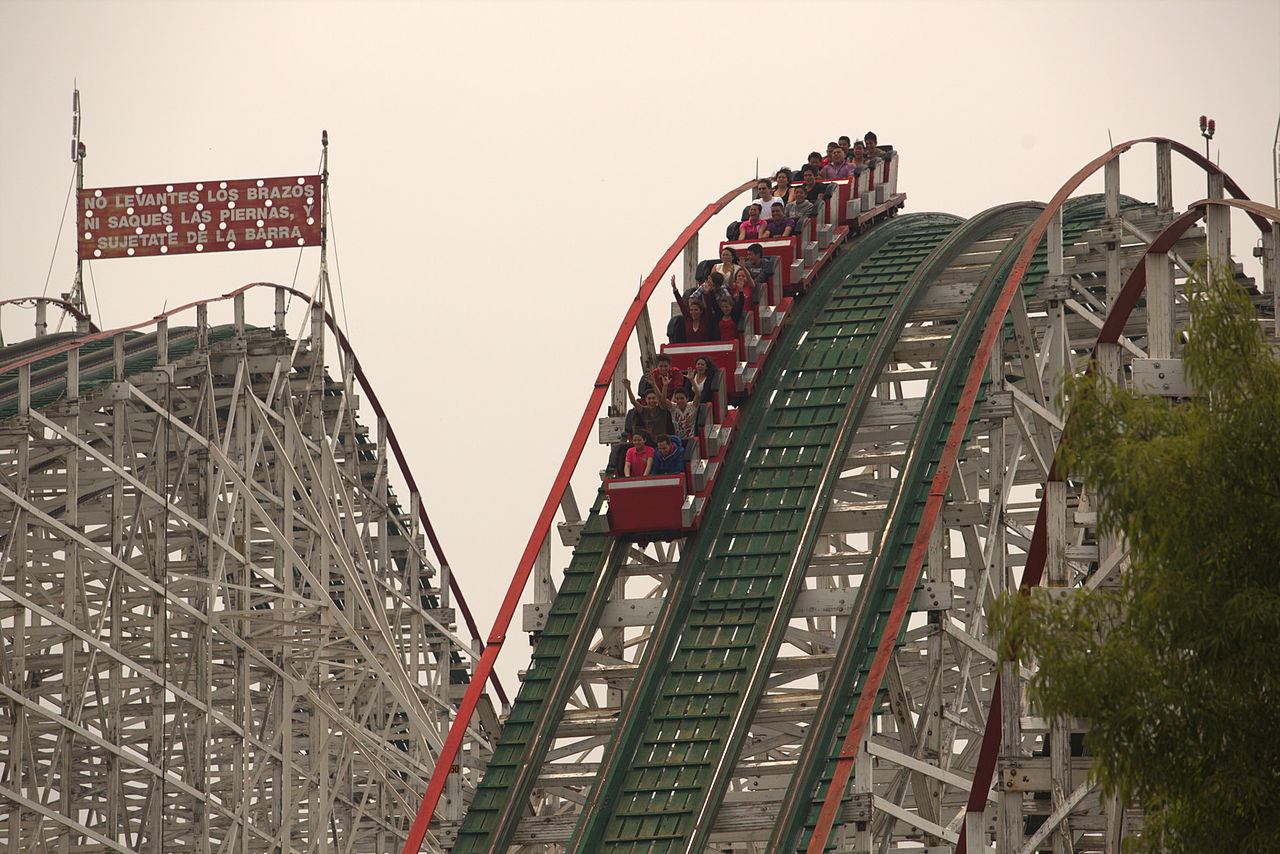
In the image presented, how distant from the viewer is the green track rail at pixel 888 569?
587 inches

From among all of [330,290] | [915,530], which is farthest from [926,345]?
[330,290]

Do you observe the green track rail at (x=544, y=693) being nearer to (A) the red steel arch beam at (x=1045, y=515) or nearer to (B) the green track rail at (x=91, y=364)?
(A) the red steel arch beam at (x=1045, y=515)

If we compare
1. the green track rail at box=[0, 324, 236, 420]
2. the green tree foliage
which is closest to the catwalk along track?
the green tree foliage

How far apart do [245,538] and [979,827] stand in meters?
9.85

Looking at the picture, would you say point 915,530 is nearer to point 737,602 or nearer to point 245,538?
point 737,602

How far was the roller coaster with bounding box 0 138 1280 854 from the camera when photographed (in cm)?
1506

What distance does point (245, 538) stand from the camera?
21.3m

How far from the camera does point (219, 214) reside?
23.7 m

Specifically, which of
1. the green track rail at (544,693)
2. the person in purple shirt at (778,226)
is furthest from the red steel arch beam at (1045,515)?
the person in purple shirt at (778,226)

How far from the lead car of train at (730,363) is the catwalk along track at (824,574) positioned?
29mm

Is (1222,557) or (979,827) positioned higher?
(1222,557)

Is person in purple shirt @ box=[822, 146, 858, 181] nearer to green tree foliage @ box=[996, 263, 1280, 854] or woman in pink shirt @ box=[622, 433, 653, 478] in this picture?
woman in pink shirt @ box=[622, 433, 653, 478]

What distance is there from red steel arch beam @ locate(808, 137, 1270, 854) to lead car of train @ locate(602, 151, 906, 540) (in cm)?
192

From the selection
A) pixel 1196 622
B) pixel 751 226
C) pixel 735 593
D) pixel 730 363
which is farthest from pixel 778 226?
pixel 1196 622
